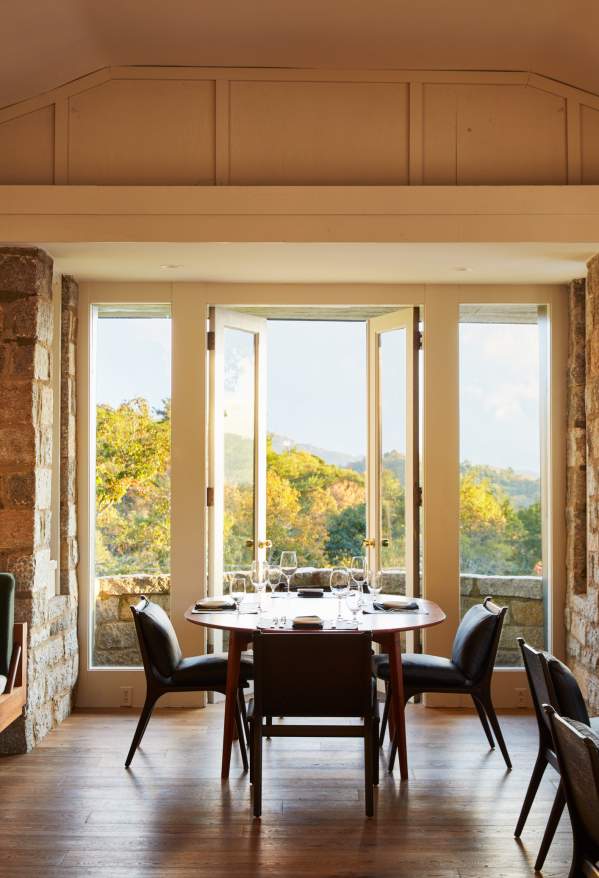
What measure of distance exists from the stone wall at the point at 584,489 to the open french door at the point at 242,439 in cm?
195

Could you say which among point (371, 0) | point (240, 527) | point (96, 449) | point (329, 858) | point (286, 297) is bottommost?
point (329, 858)

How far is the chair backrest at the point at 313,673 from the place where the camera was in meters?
3.68

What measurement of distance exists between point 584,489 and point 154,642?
2.71m

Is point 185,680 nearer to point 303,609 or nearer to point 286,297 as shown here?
point 303,609

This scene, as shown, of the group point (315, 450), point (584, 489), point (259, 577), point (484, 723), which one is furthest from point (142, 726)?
point (315, 450)

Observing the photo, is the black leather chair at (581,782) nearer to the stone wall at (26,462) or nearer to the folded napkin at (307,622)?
the folded napkin at (307,622)

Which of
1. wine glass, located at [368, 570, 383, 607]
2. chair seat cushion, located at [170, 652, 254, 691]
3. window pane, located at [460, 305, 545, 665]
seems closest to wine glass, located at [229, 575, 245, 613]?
chair seat cushion, located at [170, 652, 254, 691]

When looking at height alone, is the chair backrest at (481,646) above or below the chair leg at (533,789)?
above

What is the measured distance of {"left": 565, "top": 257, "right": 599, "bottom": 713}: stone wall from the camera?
481 cm

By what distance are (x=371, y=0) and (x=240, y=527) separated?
3.24m

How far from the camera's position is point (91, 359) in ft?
18.2

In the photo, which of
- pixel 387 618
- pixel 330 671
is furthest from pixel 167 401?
pixel 330 671

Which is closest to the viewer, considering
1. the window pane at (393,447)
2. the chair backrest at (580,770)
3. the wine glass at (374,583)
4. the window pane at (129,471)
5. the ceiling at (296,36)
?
the chair backrest at (580,770)

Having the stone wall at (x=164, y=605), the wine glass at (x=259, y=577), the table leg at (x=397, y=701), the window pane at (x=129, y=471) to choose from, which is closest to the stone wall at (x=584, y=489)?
the stone wall at (x=164, y=605)
